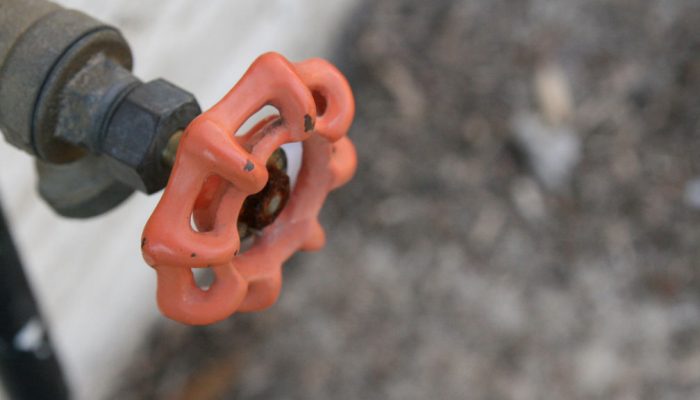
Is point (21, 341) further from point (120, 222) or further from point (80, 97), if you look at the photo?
point (120, 222)

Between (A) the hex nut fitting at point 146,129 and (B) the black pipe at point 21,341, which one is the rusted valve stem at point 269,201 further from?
(B) the black pipe at point 21,341

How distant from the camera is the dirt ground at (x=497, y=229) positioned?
1431 millimetres

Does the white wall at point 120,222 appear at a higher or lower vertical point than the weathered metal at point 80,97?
lower

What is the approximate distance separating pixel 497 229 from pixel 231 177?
124 cm

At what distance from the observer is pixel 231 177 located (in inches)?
16.5

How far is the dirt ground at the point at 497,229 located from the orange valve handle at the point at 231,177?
975mm

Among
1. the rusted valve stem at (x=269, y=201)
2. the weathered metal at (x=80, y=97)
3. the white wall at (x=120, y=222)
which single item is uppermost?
the rusted valve stem at (x=269, y=201)

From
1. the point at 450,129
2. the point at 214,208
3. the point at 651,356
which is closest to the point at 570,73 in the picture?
the point at 450,129

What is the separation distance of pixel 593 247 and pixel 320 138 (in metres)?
1.18

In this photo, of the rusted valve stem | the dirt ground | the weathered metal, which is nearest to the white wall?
the dirt ground

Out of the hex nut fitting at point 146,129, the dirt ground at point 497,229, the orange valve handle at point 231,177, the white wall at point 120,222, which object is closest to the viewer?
the orange valve handle at point 231,177

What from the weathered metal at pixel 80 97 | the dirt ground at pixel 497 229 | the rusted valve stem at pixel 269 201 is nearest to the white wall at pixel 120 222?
the dirt ground at pixel 497 229

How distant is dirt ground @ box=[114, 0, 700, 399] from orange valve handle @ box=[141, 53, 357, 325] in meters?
0.97

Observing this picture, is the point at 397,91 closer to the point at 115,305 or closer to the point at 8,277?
the point at 115,305
